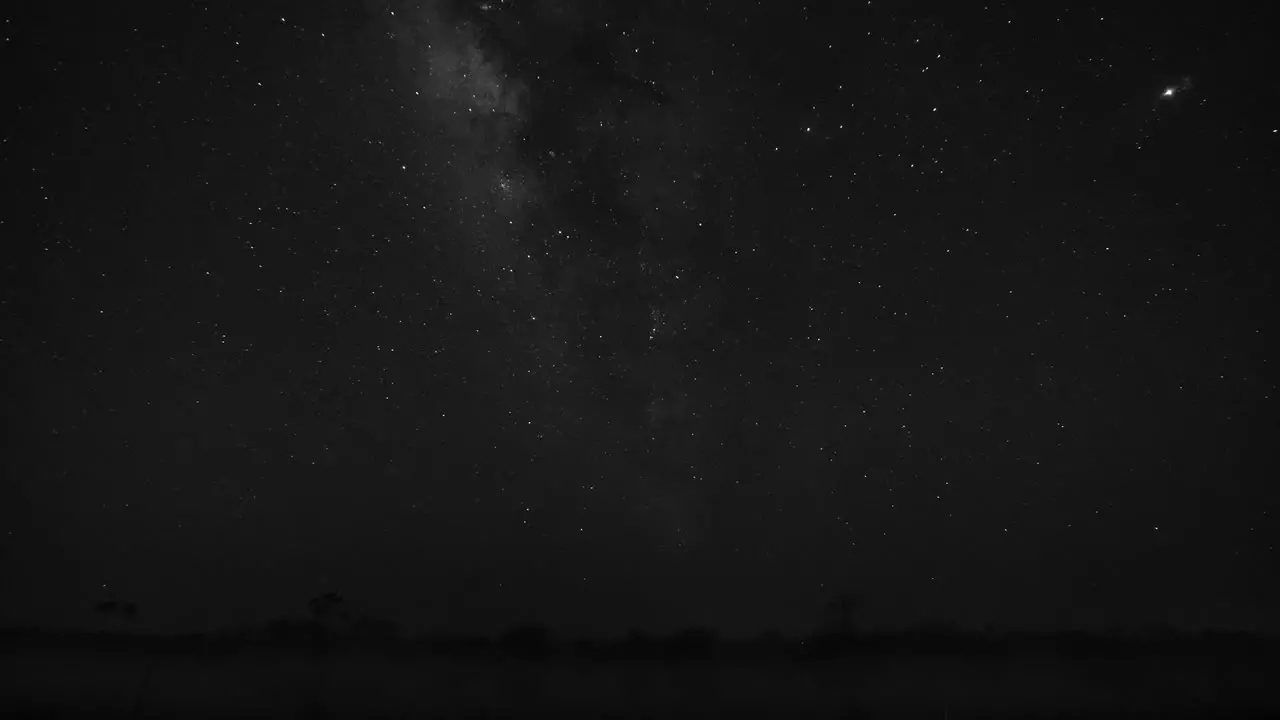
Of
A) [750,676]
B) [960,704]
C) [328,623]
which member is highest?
[328,623]

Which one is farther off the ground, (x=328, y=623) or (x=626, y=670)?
(x=328, y=623)

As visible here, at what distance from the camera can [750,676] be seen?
48.7 ft

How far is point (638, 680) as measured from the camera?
635 inches

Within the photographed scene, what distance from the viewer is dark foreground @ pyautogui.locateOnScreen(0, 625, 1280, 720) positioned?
42.8 ft

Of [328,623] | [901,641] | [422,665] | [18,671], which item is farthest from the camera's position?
[901,641]

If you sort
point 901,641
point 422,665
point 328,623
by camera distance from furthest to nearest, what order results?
point 901,641
point 422,665
point 328,623

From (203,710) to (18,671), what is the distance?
460cm

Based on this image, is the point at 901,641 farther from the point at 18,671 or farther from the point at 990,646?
the point at 18,671

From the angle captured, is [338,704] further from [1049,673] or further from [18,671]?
[1049,673]

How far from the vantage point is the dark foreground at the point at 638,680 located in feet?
42.8

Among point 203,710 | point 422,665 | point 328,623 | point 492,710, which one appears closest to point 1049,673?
point 492,710

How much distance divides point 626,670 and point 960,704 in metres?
10.4

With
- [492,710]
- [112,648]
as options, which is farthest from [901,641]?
[112,648]

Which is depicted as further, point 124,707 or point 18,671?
point 18,671
